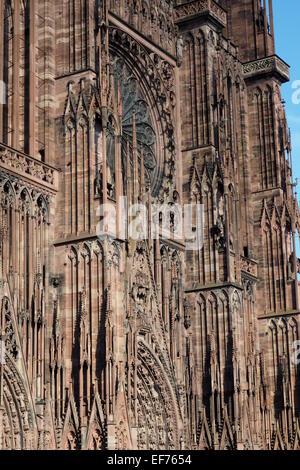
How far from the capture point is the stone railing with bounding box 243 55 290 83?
4797cm

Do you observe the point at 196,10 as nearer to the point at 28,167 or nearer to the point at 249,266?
the point at 249,266

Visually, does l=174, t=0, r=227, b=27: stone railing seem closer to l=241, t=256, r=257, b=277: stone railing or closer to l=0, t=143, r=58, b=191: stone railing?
l=241, t=256, r=257, b=277: stone railing

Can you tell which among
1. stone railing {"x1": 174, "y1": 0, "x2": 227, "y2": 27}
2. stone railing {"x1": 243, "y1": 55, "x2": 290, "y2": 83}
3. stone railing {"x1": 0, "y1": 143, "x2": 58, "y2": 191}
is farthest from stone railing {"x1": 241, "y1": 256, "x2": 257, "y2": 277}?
stone railing {"x1": 0, "y1": 143, "x2": 58, "y2": 191}

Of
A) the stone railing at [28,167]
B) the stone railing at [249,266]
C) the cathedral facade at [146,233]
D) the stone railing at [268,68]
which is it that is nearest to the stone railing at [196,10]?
the cathedral facade at [146,233]

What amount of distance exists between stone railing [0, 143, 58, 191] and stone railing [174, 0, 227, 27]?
12.1 m

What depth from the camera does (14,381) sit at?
101 ft

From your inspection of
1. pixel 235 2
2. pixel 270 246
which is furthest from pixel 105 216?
pixel 235 2

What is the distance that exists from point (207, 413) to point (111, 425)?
8720 mm

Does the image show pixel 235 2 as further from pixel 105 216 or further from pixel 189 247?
pixel 105 216

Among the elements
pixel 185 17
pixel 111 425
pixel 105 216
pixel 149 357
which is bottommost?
pixel 111 425

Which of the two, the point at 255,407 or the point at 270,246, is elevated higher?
the point at 270,246

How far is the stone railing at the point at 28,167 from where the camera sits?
32062mm

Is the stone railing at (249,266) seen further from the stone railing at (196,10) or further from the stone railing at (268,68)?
the stone railing at (196,10)

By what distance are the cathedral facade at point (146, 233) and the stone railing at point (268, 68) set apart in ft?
0.24
